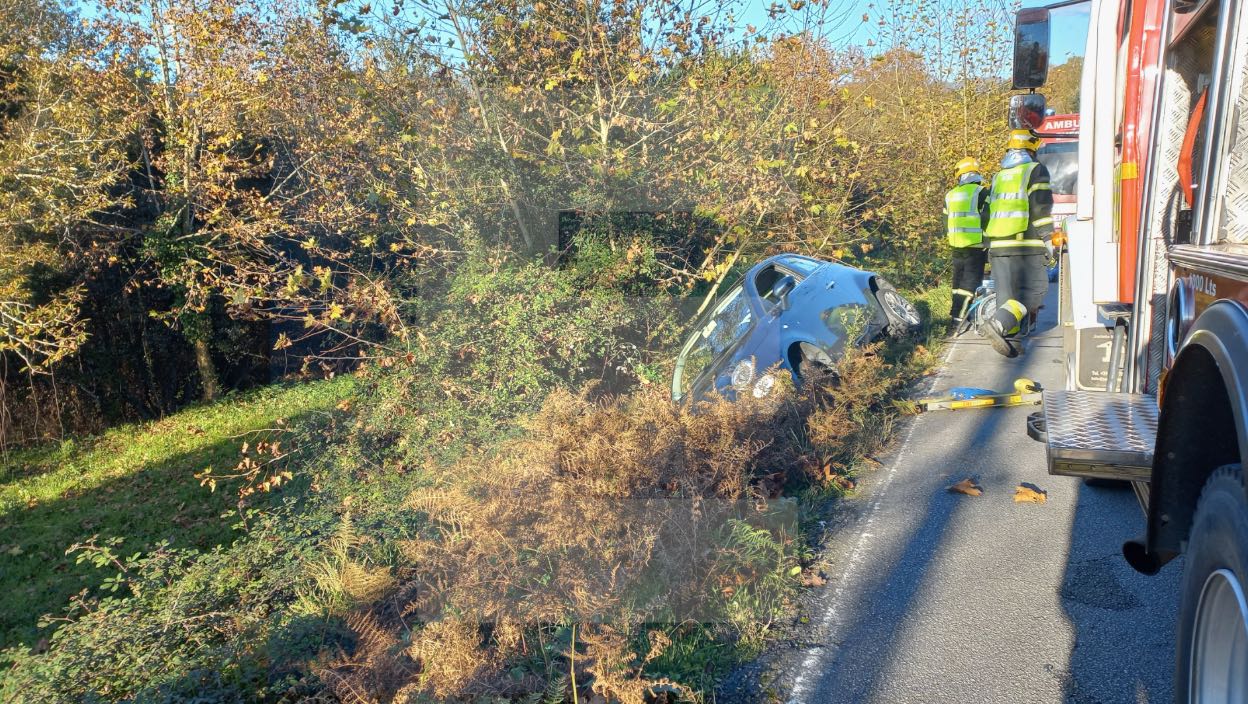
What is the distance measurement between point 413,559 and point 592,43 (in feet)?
19.3

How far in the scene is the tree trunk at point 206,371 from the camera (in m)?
15.9

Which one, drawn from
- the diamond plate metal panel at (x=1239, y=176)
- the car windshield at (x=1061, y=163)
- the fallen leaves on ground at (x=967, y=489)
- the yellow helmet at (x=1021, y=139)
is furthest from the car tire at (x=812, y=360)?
the car windshield at (x=1061, y=163)

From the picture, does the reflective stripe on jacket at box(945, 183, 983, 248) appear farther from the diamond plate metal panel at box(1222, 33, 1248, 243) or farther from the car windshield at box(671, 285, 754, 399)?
the diamond plate metal panel at box(1222, 33, 1248, 243)

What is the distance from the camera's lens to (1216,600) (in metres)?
2.29

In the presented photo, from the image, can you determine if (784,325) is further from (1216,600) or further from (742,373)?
(1216,600)

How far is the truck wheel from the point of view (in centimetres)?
213

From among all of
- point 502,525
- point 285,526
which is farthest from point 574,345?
point 502,525

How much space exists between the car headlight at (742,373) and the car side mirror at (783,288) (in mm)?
845

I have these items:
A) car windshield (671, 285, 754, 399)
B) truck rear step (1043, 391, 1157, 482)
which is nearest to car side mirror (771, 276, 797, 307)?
car windshield (671, 285, 754, 399)

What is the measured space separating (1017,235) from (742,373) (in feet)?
11.9

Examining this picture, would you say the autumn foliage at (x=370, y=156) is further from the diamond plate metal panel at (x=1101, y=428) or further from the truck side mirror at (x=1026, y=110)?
the diamond plate metal panel at (x=1101, y=428)

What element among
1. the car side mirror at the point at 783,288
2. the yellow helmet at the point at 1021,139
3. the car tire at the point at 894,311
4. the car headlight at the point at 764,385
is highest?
the yellow helmet at the point at 1021,139

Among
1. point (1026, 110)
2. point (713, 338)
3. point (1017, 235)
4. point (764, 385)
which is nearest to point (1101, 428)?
point (764, 385)

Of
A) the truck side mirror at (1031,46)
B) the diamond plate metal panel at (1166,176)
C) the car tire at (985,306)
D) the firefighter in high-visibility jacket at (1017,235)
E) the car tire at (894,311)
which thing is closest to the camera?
the diamond plate metal panel at (1166,176)
